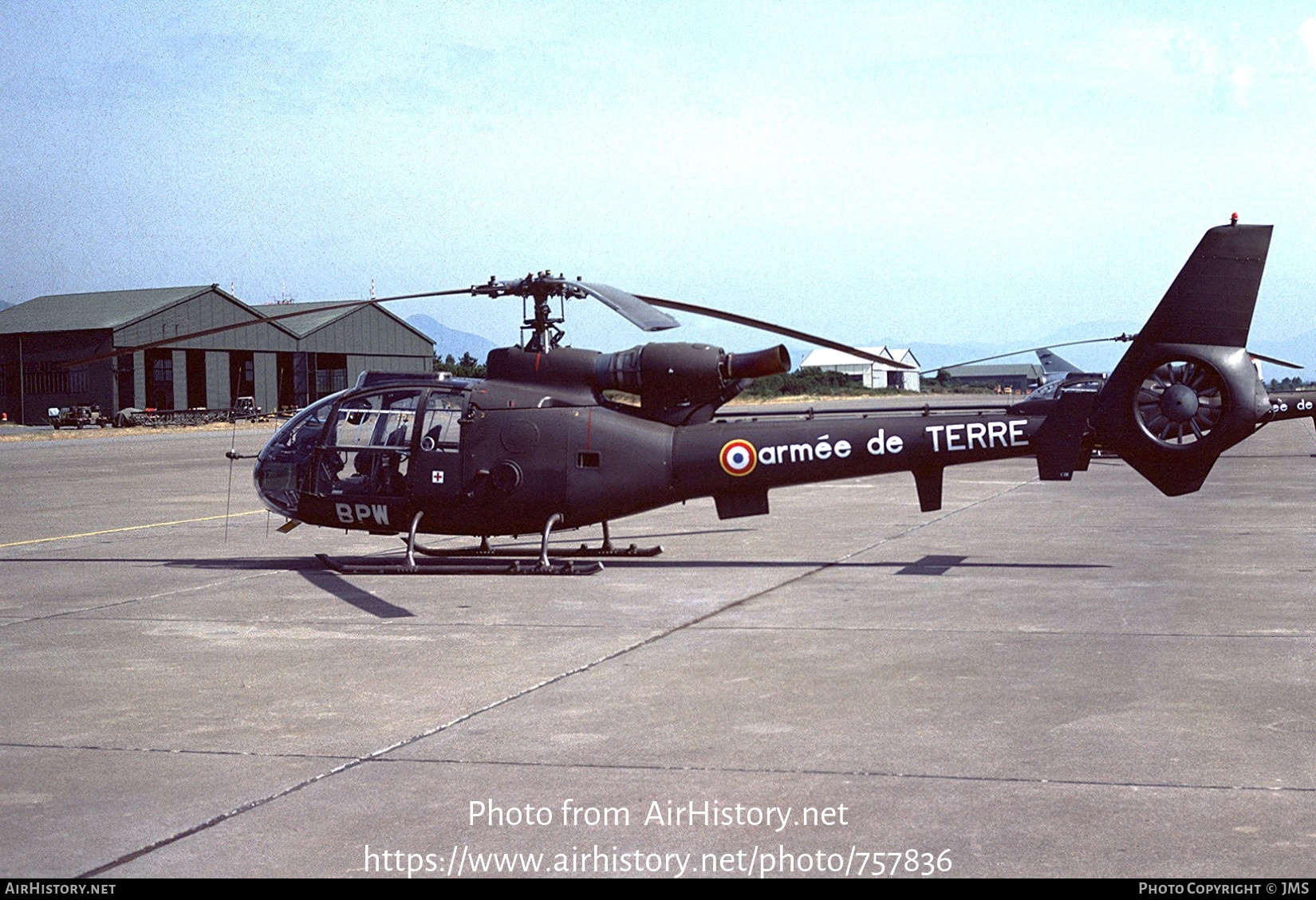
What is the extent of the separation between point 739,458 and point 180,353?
7404 cm

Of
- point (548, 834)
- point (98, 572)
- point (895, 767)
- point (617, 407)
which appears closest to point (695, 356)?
point (617, 407)

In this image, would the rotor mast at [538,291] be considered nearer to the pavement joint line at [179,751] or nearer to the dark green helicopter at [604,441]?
the dark green helicopter at [604,441]

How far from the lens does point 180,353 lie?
81250 mm

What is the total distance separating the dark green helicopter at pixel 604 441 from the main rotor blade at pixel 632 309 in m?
0.44

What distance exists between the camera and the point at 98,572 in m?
14.8

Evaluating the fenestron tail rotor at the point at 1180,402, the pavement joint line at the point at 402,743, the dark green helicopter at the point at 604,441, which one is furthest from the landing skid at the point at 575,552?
the fenestron tail rotor at the point at 1180,402

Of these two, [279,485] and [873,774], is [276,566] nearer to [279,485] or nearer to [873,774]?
[279,485]

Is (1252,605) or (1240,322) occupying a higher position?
(1240,322)

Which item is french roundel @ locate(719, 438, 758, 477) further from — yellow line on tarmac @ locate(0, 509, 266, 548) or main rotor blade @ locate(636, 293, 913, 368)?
yellow line on tarmac @ locate(0, 509, 266, 548)

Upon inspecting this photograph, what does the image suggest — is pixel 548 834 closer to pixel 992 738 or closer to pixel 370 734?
pixel 370 734

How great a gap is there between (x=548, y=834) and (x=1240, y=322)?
10554 mm

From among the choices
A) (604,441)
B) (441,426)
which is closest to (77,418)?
(441,426)

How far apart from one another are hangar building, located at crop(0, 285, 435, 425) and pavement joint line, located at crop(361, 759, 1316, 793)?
7073 centimetres

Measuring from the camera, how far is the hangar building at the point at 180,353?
255ft
